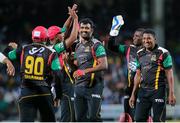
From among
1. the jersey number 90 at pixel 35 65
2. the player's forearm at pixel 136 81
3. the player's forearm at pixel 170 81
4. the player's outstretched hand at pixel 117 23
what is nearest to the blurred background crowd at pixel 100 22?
the player's outstretched hand at pixel 117 23

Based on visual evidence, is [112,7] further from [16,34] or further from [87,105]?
[87,105]

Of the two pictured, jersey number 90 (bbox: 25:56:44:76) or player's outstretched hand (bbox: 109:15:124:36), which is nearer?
jersey number 90 (bbox: 25:56:44:76)

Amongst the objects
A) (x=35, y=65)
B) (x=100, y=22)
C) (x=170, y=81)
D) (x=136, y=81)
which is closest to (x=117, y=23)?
(x=136, y=81)

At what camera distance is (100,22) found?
1021 inches

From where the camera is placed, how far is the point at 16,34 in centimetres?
2539

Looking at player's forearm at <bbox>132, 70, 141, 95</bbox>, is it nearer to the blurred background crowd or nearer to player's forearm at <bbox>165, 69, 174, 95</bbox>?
player's forearm at <bbox>165, 69, 174, 95</bbox>

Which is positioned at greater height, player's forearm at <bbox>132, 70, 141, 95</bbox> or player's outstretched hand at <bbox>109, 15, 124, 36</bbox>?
player's outstretched hand at <bbox>109, 15, 124, 36</bbox>

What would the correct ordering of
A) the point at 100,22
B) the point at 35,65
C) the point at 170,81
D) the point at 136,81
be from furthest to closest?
the point at 100,22, the point at 136,81, the point at 170,81, the point at 35,65

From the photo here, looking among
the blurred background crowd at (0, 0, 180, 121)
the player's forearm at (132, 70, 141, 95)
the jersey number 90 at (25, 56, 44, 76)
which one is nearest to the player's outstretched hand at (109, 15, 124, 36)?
the player's forearm at (132, 70, 141, 95)

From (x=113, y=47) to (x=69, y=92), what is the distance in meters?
1.33

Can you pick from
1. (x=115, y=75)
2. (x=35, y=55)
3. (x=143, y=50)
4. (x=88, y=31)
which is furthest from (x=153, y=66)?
(x=115, y=75)

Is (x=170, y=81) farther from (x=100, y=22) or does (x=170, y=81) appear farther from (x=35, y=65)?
(x=100, y=22)

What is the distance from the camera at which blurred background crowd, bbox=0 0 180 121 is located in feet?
78.2

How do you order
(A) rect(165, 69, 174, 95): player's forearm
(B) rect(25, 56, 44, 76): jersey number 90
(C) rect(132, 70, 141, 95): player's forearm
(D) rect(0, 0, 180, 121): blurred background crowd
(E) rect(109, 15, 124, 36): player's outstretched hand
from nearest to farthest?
(B) rect(25, 56, 44, 76): jersey number 90 → (A) rect(165, 69, 174, 95): player's forearm → (C) rect(132, 70, 141, 95): player's forearm → (E) rect(109, 15, 124, 36): player's outstretched hand → (D) rect(0, 0, 180, 121): blurred background crowd
